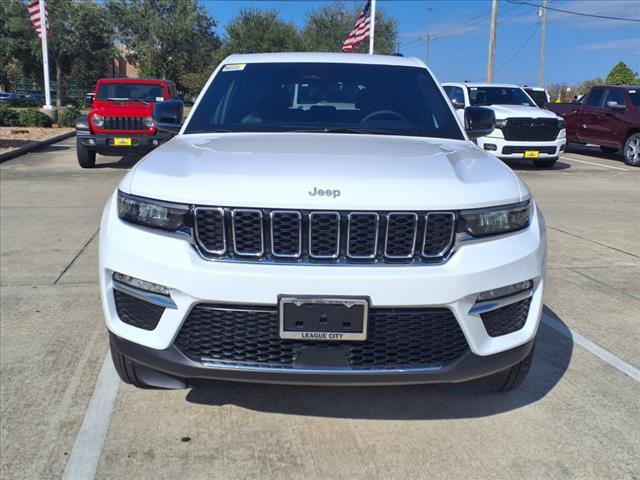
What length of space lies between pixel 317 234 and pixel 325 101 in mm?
1852

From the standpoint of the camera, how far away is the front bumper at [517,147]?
1338cm

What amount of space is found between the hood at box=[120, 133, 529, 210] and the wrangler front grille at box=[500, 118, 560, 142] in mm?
10752

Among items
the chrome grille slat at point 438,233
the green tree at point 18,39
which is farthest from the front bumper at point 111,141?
the green tree at point 18,39

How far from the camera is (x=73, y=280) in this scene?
533cm

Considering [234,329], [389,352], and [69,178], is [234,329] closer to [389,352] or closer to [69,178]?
[389,352]

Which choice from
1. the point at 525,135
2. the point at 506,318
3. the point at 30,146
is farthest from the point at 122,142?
the point at 506,318

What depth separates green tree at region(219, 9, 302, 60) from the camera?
141ft

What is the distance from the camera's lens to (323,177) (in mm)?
2639

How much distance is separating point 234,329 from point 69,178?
32.7 ft

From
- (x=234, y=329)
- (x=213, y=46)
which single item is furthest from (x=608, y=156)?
(x=213, y=46)

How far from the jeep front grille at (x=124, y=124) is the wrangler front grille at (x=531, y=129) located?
753cm

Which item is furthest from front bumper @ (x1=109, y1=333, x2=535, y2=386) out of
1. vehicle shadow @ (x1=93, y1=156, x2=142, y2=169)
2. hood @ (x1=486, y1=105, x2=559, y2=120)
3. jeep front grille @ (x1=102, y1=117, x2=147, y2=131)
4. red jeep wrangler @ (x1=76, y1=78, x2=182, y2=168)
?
hood @ (x1=486, y1=105, x2=559, y2=120)

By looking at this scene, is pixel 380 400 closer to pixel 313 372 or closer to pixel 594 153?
pixel 313 372

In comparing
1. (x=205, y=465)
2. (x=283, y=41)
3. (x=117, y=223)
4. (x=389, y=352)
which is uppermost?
(x=283, y=41)
